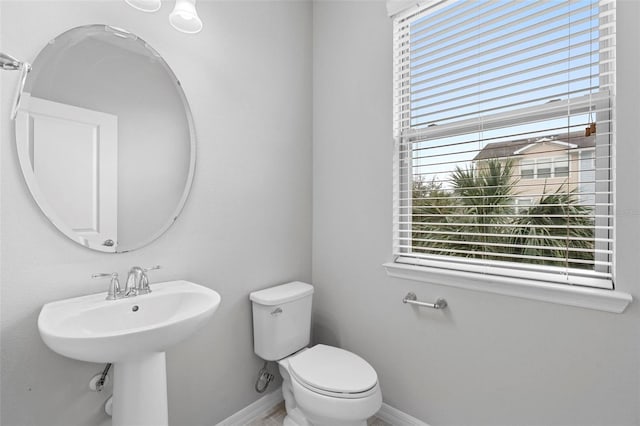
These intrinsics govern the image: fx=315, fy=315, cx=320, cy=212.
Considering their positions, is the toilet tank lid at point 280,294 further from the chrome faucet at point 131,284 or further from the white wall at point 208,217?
the chrome faucet at point 131,284

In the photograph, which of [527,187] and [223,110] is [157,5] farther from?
[527,187]

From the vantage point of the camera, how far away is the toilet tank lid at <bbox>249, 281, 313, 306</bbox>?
1.65 m

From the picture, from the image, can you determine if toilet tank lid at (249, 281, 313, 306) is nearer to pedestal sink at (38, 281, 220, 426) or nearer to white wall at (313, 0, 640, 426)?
white wall at (313, 0, 640, 426)

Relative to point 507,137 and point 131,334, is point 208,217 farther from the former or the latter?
point 507,137

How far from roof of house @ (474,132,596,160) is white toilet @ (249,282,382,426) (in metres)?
1.14

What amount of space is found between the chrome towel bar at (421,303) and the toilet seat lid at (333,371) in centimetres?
37

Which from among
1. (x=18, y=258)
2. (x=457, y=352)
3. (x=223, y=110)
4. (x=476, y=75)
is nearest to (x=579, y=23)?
(x=476, y=75)

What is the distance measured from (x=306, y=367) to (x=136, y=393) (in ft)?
2.31

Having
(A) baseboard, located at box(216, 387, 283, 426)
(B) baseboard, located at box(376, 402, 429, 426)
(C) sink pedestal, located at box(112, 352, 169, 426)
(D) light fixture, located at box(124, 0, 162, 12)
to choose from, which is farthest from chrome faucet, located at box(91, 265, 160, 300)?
(B) baseboard, located at box(376, 402, 429, 426)

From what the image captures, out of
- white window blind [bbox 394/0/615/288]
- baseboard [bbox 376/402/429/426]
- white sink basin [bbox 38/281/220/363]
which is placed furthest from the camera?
baseboard [bbox 376/402/429/426]

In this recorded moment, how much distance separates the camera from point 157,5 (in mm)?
1175

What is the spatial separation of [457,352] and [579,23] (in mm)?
1446

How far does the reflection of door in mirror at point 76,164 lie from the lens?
3.63 ft

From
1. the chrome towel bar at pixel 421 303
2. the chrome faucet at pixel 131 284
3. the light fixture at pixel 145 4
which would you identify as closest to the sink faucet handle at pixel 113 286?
the chrome faucet at pixel 131 284
